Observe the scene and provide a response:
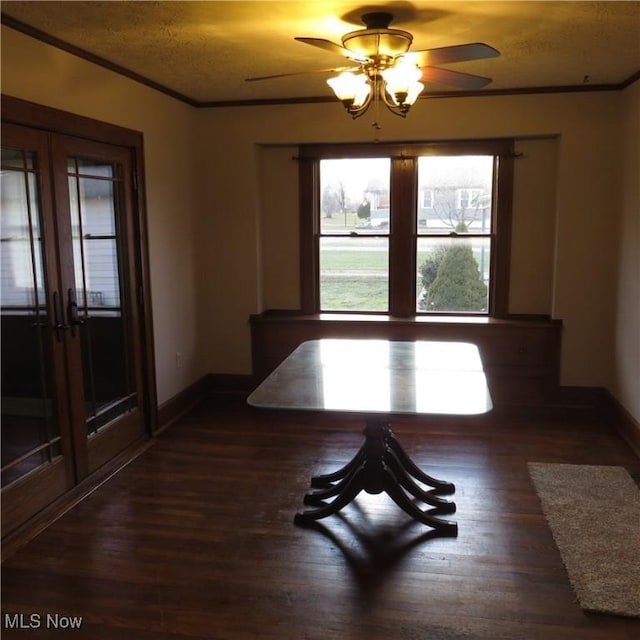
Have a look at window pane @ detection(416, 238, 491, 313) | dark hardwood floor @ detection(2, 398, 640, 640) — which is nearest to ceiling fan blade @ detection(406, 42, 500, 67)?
dark hardwood floor @ detection(2, 398, 640, 640)

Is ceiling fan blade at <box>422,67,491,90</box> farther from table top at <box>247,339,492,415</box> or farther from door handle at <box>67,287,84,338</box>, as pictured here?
door handle at <box>67,287,84,338</box>

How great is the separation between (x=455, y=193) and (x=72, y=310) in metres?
3.16

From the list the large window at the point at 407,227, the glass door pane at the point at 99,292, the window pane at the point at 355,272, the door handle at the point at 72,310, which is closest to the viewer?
the door handle at the point at 72,310

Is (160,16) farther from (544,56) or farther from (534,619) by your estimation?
(534,619)

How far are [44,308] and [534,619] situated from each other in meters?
2.79

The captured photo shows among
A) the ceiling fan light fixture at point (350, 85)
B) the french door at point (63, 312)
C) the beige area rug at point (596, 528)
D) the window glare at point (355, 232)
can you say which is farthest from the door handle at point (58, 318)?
the beige area rug at point (596, 528)

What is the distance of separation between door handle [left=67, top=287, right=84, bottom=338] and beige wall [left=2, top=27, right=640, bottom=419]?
38.4 inches

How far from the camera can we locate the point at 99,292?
12.7 feet

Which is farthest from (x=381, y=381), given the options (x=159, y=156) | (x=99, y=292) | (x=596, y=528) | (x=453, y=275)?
(x=159, y=156)

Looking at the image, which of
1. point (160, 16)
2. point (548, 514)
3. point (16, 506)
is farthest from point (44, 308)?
point (548, 514)

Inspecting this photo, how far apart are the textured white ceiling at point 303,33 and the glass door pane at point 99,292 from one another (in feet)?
2.51

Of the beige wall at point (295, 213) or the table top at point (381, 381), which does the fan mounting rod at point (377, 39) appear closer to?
the table top at point (381, 381)

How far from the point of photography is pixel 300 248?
5.34 m

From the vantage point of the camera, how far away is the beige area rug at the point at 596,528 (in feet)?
8.55
